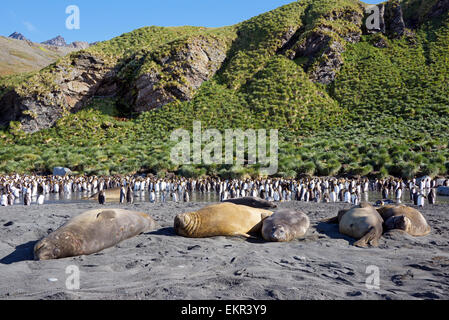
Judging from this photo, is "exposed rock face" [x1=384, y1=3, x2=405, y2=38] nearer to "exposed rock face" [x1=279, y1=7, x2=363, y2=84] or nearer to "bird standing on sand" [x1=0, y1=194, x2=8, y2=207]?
"exposed rock face" [x1=279, y1=7, x2=363, y2=84]

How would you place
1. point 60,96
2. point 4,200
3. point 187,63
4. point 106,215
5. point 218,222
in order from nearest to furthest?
1. point 106,215
2. point 218,222
3. point 4,200
4. point 60,96
5. point 187,63

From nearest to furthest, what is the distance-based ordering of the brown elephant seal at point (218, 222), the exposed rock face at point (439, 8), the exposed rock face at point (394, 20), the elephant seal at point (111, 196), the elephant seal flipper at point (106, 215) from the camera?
the elephant seal flipper at point (106, 215) → the brown elephant seal at point (218, 222) → the elephant seal at point (111, 196) → the exposed rock face at point (439, 8) → the exposed rock face at point (394, 20)

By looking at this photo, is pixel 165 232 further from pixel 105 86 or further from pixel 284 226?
pixel 105 86

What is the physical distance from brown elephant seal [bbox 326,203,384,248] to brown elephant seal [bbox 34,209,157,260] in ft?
15.6

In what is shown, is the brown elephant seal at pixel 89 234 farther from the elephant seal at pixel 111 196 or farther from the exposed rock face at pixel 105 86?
the exposed rock face at pixel 105 86

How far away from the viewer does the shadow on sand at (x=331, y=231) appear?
7227 millimetres

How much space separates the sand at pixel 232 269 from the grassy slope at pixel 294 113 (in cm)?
2191

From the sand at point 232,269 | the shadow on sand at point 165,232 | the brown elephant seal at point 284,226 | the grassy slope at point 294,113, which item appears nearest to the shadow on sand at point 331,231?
the sand at point 232,269

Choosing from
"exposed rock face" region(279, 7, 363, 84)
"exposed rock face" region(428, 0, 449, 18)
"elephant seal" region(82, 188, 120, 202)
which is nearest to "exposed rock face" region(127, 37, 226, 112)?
"exposed rock face" region(279, 7, 363, 84)

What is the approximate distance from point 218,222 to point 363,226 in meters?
3.18

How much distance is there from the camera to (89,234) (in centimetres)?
594

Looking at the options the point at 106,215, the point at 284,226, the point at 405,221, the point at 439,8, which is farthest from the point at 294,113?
the point at 106,215

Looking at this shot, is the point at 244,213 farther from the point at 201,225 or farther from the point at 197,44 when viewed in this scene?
the point at 197,44

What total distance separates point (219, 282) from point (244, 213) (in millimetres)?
3205
